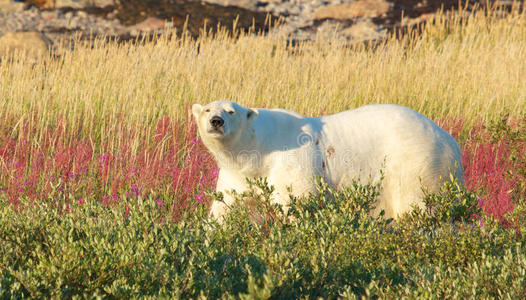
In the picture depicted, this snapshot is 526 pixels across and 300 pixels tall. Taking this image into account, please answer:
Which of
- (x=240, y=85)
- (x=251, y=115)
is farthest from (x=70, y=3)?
(x=251, y=115)

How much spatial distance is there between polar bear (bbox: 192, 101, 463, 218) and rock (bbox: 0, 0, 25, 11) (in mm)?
17006

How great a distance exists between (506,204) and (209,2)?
17.5 m

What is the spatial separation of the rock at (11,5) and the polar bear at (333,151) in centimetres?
1701

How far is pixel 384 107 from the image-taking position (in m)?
4.97

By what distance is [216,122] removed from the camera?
427 cm

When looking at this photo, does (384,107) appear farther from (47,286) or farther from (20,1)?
(20,1)

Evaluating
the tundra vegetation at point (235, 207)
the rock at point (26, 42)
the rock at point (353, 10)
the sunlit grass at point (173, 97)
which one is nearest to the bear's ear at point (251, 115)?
the tundra vegetation at point (235, 207)

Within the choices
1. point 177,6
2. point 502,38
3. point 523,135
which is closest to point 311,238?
point 523,135

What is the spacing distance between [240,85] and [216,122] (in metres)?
5.12

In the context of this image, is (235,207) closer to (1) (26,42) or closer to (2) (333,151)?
(2) (333,151)

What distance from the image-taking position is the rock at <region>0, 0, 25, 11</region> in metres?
19.0

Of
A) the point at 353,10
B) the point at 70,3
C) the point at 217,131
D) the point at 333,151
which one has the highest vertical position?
the point at 353,10

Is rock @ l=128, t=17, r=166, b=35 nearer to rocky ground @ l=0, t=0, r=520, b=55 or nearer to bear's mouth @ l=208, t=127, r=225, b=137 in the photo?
rocky ground @ l=0, t=0, r=520, b=55

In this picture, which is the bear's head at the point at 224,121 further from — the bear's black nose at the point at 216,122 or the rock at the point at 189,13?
the rock at the point at 189,13
